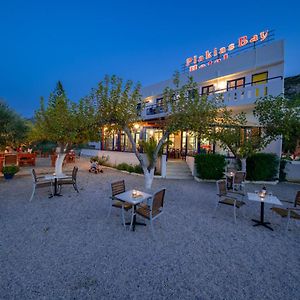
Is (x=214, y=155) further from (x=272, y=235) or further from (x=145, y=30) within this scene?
(x=145, y=30)

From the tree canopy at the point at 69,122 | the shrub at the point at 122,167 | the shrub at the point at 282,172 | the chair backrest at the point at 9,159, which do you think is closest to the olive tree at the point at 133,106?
the tree canopy at the point at 69,122

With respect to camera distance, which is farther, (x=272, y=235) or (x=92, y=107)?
(x=92, y=107)

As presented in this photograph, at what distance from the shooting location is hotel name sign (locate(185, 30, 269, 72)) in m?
16.6

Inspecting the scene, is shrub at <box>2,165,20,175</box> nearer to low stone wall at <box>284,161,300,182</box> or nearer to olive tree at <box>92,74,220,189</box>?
olive tree at <box>92,74,220,189</box>

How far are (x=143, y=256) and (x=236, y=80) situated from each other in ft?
57.4

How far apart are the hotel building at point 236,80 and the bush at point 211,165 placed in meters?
1.63

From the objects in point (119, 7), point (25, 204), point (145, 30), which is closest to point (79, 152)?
point (25, 204)

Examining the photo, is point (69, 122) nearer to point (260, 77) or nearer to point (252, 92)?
point (252, 92)

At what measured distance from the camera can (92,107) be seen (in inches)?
387

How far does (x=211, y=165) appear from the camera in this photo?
40.3 feet

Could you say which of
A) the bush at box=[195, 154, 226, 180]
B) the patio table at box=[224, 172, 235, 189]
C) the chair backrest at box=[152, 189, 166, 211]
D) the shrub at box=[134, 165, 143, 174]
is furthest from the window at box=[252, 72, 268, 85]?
the chair backrest at box=[152, 189, 166, 211]

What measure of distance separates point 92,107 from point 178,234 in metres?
7.62

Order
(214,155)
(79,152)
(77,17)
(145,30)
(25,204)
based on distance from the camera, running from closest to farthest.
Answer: (25,204) → (214,155) → (79,152) → (77,17) → (145,30)

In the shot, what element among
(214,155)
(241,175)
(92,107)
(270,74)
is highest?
(270,74)
